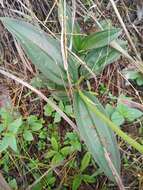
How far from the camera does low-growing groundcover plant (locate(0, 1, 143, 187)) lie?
94cm

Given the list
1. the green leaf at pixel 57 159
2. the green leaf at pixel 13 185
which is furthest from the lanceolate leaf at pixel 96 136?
the green leaf at pixel 13 185

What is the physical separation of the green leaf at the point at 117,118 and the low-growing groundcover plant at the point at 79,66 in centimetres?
4

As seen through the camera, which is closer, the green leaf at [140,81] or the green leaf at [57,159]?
the green leaf at [57,159]

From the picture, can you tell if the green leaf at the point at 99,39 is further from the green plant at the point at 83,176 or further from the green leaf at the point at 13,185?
the green leaf at the point at 13,185

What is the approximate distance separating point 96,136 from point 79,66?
0.21 m

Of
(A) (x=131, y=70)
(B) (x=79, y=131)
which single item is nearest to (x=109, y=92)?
(A) (x=131, y=70)

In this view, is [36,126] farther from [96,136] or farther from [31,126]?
[96,136]

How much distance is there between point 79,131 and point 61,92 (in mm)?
148

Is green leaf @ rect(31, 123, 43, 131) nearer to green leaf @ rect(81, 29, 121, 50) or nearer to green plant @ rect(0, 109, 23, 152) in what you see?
green plant @ rect(0, 109, 23, 152)

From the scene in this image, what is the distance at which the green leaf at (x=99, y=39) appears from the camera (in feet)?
3.31

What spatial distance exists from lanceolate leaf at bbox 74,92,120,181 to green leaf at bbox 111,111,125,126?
0.16 feet

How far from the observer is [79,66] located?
1.05 metres

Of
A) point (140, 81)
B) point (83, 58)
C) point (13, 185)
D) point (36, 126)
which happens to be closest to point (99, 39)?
point (83, 58)

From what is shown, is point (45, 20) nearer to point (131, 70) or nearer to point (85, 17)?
point (85, 17)
